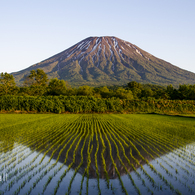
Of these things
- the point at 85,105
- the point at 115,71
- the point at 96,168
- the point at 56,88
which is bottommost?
the point at 85,105

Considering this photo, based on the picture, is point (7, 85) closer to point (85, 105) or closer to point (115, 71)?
point (85, 105)

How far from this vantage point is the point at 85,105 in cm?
3922

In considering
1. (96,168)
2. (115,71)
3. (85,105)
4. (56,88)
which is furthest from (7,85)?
(115,71)

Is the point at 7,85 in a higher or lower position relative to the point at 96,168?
higher

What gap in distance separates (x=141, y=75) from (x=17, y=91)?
125818 mm

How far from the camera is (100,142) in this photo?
459 inches

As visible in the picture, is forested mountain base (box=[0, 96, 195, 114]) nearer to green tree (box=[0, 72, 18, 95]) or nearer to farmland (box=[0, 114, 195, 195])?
green tree (box=[0, 72, 18, 95])

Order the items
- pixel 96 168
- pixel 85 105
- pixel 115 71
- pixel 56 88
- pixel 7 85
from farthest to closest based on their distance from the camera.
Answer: pixel 115 71 < pixel 56 88 < pixel 7 85 < pixel 85 105 < pixel 96 168

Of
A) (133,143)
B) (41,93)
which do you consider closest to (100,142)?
(133,143)

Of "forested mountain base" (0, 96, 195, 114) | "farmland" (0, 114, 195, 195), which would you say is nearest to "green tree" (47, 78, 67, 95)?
"forested mountain base" (0, 96, 195, 114)

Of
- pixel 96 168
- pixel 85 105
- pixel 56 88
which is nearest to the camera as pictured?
pixel 96 168

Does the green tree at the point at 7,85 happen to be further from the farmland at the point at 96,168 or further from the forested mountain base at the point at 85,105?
the farmland at the point at 96,168

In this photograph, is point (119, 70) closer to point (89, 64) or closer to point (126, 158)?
point (89, 64)

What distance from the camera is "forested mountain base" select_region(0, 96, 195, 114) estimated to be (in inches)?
1492
